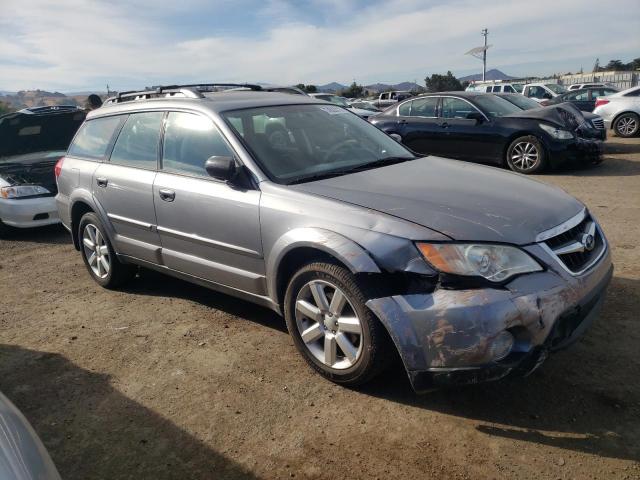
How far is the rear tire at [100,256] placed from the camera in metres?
4.95

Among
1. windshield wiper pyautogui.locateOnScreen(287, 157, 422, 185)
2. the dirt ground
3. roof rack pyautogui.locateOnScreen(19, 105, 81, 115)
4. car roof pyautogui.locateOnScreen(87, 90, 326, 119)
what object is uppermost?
→ car roof pyautogui.locateOnScreen(87, 90, 326, 119)

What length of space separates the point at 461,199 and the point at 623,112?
1402cm

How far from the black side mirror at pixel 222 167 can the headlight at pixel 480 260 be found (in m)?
1.39

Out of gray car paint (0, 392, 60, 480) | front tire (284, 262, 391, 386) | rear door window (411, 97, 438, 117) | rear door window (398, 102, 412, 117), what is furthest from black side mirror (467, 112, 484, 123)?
gray car paint (0, 392, 60, 480)

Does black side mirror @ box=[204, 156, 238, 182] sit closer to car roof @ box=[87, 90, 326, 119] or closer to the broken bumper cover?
car roof @ box=[87, 90, 326, 119]

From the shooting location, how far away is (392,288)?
2848mm

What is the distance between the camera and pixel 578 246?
3.02 metres

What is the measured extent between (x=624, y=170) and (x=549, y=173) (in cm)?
136

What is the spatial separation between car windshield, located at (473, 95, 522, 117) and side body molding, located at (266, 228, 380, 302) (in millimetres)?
7998

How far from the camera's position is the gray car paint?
1590 millimetres

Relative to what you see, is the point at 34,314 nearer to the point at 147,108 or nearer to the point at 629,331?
the point at 147,108

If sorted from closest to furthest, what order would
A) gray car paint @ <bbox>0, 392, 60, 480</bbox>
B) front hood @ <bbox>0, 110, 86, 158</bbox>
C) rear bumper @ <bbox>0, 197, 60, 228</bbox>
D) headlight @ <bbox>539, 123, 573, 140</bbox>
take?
gray car paint @ <bbox>0, 392, 60, 480</bbox> < rear bumper @ <bbox>0, 197, 60, 228</bbox> < front hood @ <bbox>0, 110, 86, 158</bbox> < headlight @ <bbox>539, 123, 573, 140</bbox>

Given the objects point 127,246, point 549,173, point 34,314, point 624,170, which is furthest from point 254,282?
point 624,170

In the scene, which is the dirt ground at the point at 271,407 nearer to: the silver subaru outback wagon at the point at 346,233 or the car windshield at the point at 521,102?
the silver subaru outback wagon at the point at 346,233
